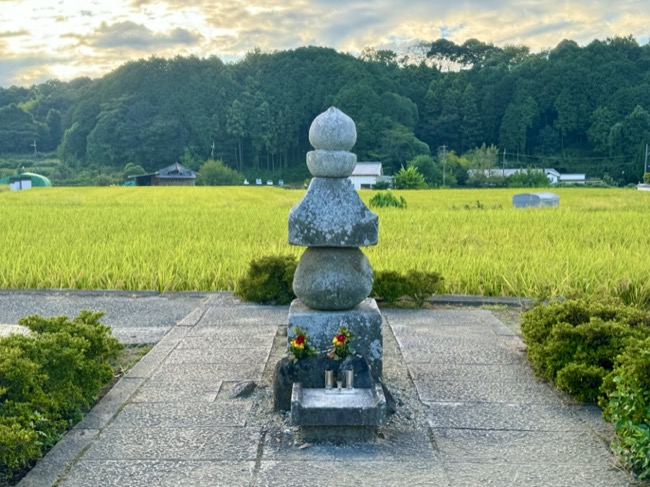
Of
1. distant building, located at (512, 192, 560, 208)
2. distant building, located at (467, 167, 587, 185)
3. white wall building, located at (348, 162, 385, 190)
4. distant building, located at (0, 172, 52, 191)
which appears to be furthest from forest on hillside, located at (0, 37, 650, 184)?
distant building, located at (512, 192, 560, 208)

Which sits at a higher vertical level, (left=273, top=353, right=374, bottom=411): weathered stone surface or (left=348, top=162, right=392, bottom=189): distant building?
(left=273, top=353, right=374, bottom=411): weathered stone surface

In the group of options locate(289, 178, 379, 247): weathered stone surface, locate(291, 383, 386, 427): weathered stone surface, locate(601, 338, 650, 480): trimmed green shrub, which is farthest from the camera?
locate(289, 178, 379, 247): weathered stone surface

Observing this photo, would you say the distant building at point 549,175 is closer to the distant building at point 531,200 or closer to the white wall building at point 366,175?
the white wall building at point 366,175

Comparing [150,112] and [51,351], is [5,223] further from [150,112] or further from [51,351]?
[150,112]

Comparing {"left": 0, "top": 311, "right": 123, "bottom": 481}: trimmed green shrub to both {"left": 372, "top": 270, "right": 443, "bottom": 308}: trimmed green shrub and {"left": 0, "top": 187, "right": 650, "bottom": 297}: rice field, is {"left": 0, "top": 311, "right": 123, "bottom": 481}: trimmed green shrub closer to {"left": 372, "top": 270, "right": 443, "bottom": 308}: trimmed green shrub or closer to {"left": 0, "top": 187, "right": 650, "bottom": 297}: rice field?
{"left": 372, "top": 270, "right": 443, "bottom": 308}: trimmed green shrub

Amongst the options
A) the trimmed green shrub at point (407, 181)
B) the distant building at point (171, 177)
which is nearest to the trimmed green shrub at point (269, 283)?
the trimmed green shrub at point (407, 181)

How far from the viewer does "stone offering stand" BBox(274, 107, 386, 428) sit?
422cm

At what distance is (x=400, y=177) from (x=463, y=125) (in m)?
31.7

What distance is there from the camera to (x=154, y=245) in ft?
40.6

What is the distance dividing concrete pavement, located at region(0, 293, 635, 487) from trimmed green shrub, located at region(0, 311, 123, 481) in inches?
5.0

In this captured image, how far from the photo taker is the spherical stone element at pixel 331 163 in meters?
4.46

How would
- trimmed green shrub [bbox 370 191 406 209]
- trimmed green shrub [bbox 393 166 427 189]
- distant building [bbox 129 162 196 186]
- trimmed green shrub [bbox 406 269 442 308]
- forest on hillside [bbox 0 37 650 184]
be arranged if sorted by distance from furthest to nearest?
forest on hillside [bbox 0 37 650 184]
distant building [bbox 129 162 196 186]
trimmed green shrub [bbox 393 166 427 189]
trimmed green shrub [bbox 370 191 406 209]
trimmed green shrub [bbox 406 269 442 308]

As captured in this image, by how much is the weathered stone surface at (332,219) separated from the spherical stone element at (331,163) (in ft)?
0.20

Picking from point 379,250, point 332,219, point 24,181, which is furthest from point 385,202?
point 24,181
